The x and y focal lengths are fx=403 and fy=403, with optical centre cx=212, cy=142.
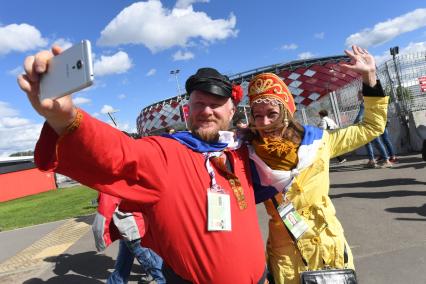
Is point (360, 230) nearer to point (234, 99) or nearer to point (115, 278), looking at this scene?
point (115, 278)

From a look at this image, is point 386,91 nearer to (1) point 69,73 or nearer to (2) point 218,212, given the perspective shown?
(2) point 218,212

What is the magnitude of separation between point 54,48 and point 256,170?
120 centimetres

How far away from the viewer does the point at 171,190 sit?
1.58 m

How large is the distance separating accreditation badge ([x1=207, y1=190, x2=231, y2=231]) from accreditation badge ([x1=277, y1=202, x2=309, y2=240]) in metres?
0.58

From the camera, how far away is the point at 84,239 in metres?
8.35

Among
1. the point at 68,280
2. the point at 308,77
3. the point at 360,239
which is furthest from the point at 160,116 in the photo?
the point at 360,239

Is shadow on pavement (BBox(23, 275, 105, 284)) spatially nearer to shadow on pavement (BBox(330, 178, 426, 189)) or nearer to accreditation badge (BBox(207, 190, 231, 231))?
accreditation badge (BBox(207, 190, 231, 231))

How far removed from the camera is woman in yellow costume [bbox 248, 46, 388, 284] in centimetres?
212

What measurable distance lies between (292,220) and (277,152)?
16.9 inches

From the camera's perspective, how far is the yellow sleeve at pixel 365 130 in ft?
7.46

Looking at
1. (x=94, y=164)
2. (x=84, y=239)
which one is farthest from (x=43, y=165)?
(x=84, y=239)

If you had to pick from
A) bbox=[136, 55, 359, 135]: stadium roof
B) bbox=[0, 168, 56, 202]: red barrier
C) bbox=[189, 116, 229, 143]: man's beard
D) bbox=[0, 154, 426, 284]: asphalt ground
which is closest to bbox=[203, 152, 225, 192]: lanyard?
bbox=[189, 116, 229, 143]: man's beard

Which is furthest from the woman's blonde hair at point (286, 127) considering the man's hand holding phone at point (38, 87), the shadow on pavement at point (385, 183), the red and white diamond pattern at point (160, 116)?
the red and white diamond pattern at point (160, 116)

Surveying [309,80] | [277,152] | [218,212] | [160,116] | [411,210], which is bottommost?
[411,210]
